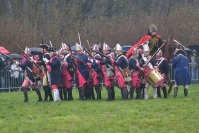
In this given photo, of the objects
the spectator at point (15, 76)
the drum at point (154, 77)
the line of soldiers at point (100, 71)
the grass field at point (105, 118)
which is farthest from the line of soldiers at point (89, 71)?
the spectator at point (15, 76)

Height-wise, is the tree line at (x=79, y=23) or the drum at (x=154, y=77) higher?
the tree line at (x=79, y=23)

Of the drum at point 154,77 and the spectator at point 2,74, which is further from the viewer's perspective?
the spectator at point 2,74

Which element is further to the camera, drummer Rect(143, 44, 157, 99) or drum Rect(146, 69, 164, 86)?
drummer Rect(143, 44, 157, 99)

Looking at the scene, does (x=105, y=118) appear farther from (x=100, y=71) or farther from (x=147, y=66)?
(x=100, y=71)

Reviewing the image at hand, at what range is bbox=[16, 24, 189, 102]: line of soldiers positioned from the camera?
814 inches

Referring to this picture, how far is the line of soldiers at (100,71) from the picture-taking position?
20.7 meters

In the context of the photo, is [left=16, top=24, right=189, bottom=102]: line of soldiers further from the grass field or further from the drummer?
the grass field

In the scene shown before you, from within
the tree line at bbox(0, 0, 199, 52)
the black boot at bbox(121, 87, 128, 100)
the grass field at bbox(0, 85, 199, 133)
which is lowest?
the grass field at bbox(0, 85, 199, 133)

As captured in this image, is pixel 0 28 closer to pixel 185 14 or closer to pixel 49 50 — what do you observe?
pixel 185 14

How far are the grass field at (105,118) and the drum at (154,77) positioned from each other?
209 centimetres

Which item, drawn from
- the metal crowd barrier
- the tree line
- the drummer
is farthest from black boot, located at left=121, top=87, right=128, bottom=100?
the tree line

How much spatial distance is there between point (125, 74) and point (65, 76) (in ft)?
8.08

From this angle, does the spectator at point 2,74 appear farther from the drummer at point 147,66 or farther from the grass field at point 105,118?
the grass field at point 105,118

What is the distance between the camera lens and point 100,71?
845 inches
